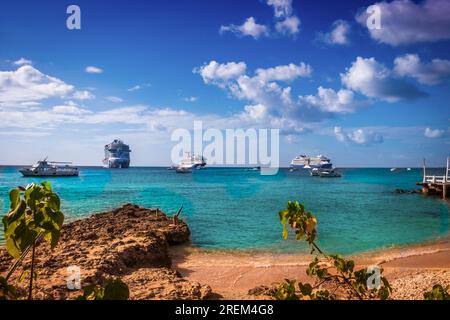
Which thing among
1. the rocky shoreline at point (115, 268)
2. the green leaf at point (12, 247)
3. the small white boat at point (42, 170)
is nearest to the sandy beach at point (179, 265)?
the rocky shoreline at point (115, 268)

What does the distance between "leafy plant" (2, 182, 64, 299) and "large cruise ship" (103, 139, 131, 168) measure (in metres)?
141

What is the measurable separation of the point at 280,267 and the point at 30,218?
9848 mm

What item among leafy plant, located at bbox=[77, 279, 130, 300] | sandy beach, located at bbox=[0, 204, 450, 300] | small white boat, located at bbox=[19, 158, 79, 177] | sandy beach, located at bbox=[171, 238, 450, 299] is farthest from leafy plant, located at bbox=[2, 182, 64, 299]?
small white boat, located at bbox=[19, 158, 79, 177]

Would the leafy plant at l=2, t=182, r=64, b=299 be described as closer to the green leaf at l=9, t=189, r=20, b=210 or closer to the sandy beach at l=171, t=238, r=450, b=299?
the green leaf at l=9, t=189, r=20, b=210

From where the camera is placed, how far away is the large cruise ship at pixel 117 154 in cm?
13665

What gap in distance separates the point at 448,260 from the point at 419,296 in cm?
623

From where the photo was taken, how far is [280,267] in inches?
432

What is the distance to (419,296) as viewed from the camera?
23.9 feet

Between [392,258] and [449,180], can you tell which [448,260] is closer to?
[392,258]

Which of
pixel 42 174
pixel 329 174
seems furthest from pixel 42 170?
pixel 329 174

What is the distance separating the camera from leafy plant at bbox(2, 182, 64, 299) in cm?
213

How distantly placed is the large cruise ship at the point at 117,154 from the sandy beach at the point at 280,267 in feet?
429
